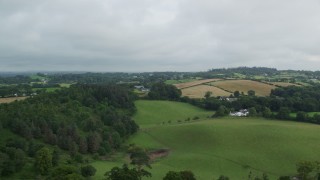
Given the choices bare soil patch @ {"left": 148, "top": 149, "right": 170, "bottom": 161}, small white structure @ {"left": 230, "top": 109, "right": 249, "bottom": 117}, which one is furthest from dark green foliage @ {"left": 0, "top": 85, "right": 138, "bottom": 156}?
small white structure @ {"left": 230, "top": 109, "right": 249, "bottom": 117}

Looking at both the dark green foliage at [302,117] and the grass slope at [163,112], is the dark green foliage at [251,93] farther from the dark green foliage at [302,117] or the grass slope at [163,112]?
the dark green foliage at [302,117]

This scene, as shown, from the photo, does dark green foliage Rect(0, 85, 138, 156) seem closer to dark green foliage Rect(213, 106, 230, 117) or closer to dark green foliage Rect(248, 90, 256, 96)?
dark green foliage Rect(213, 106, 230, 117)

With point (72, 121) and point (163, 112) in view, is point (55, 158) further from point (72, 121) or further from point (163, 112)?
point (163, 112)

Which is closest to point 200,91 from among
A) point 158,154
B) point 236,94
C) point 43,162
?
point 236,94

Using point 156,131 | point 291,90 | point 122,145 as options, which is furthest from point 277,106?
point 122,145

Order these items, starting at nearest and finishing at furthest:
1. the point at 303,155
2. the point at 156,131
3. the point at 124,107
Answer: the point at 303,155
the point at 156,131
the point at 124,107

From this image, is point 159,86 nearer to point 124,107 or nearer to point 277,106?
point 124,107
